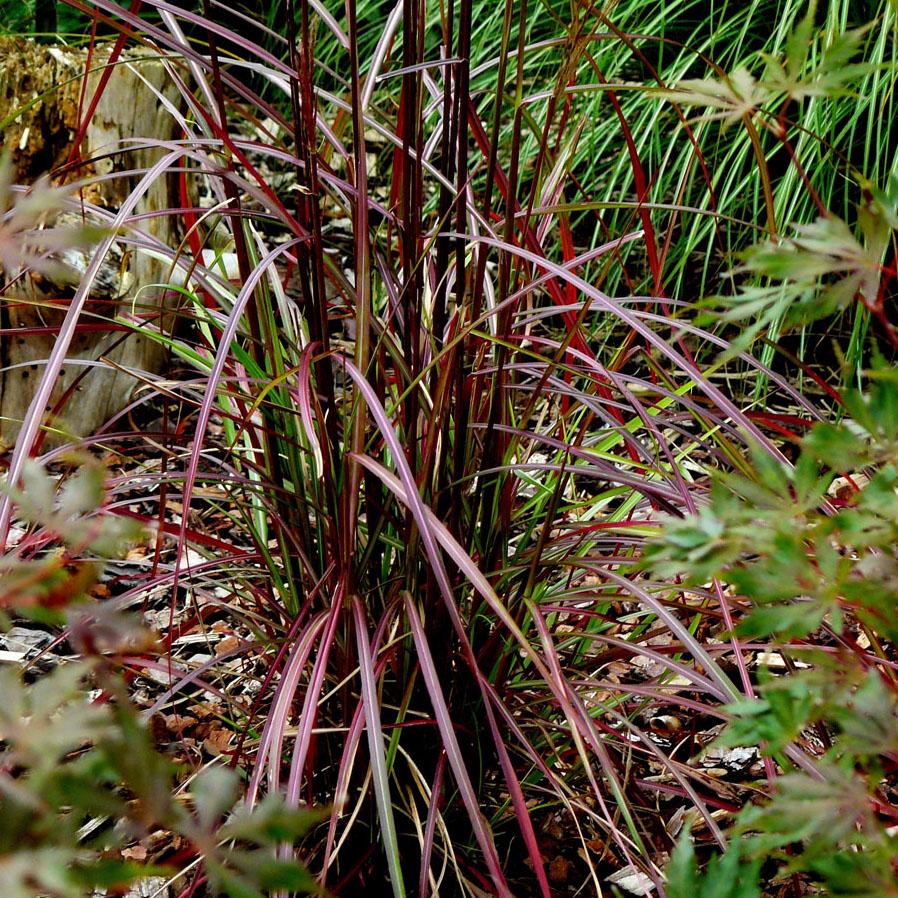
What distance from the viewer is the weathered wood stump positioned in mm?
A: 2189

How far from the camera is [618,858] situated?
1.28m

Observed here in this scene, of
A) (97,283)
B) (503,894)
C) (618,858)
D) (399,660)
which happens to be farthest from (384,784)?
(97,283)

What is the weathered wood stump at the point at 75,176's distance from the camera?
219cm

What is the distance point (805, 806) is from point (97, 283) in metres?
2.01

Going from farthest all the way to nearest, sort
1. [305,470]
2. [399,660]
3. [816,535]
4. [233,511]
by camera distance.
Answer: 1. [233,511]
2. [305,470]
3. [399,660]
4. [816,535]

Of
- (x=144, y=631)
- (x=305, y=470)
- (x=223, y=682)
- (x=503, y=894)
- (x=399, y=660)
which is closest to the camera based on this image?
(x=144, y=631)

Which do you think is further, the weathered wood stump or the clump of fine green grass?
the weathered wood stump

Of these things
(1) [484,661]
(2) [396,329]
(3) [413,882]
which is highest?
(2) [396,329]

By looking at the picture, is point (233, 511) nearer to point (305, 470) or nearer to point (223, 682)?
point (223, 682)

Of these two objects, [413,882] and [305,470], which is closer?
[413,882]

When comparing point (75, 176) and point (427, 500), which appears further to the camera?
point (75, 176)

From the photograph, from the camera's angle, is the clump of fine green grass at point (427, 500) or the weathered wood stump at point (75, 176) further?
the weathered wood stump at point (75, 176)

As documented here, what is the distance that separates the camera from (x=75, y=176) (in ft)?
7.53

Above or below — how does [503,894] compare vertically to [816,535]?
below
